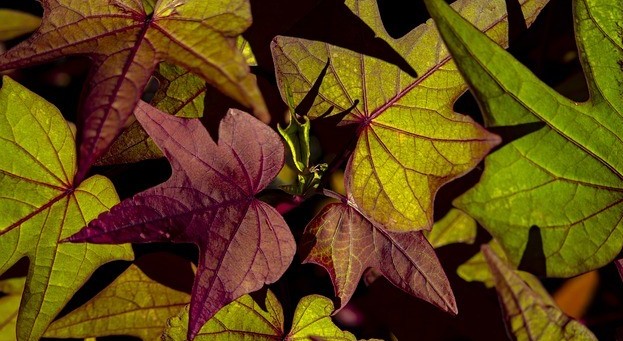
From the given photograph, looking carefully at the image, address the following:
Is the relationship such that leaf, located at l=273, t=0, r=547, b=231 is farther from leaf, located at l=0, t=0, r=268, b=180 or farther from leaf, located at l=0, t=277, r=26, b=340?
leaf, located at l=0, t=277, r=26, b=340

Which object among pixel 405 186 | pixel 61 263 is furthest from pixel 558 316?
pixel 61 263

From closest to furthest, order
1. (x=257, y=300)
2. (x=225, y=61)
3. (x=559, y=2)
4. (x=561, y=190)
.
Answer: (x=225, y=61) < (x=561, y=190) < (x=257, y=300) < (x=559, y=2)

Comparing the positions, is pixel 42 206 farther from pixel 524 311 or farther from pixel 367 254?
pixel 524 311

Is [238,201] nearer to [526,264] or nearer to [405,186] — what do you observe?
[405,186]

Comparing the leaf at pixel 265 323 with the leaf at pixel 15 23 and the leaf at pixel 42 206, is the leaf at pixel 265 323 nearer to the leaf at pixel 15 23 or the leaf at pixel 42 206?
the leaf at pixel 42 206

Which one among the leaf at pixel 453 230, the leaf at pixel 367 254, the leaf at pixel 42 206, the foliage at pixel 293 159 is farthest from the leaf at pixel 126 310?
the leaf at pixel 453 230

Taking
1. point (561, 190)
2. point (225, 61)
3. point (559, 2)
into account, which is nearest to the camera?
point (225, 61)

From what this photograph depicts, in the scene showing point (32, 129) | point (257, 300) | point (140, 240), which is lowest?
point (257, 300)

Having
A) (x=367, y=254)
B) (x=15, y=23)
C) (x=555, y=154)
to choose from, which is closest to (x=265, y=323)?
(x=367, y=254)
